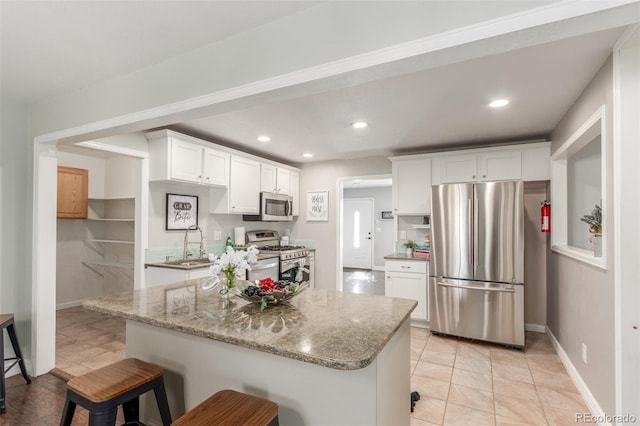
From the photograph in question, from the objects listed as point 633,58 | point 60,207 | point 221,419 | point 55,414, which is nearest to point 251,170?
point 60,207

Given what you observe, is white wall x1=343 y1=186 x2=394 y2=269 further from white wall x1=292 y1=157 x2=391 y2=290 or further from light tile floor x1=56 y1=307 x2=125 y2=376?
light tile floor x1=56 y1=307 x2=125 y2=376

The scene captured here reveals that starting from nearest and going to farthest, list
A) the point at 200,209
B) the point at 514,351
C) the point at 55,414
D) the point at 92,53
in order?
the point at 92,53
the point at 55,414
the point at 514,351
the point at 200,209

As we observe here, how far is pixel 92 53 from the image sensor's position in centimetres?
195

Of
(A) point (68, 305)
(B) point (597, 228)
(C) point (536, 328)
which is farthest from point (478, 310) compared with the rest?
(A) point (68, 305)

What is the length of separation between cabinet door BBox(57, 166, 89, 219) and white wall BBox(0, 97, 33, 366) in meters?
2.00

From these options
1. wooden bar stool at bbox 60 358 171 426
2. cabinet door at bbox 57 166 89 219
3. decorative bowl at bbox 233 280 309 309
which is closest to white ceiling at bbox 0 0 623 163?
decorative bowl at bbox 233 280 309 309

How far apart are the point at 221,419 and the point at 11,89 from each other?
10.1 ft

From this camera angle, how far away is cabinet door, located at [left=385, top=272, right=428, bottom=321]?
398 centimetres

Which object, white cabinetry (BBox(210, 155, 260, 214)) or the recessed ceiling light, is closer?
the recessed ceiling light

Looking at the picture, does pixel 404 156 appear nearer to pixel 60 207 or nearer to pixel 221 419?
pixel 221 419

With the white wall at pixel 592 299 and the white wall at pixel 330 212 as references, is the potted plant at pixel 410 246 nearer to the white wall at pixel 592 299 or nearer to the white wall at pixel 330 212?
the white wall at pixel 330 212

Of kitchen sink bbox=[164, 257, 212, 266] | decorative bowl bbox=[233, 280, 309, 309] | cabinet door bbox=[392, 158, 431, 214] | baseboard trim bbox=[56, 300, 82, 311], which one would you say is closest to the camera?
decorative bowl bbox=[233, 280, 309, 309]


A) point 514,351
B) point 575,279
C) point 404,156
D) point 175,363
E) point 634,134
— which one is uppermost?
point 404,156

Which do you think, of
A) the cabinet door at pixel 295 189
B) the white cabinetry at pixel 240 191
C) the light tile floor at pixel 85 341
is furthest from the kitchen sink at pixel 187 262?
→ the cabinet door at pixel 295 189
